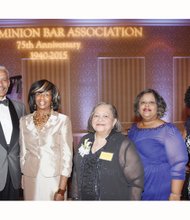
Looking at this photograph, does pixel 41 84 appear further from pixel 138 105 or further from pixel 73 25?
pixel 73 25

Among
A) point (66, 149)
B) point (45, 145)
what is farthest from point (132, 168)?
point (45, 145)

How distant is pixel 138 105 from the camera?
2.56m

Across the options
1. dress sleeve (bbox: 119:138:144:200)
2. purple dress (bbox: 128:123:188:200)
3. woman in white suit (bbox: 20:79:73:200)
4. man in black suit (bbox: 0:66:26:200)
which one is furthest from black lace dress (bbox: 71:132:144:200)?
man in black suit (bbox: 0:66:26:200)

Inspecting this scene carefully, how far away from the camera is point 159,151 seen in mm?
2369

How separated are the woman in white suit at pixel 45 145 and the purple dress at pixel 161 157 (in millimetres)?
577

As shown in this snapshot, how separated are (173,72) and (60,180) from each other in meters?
4.05

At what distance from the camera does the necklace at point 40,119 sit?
2557mm

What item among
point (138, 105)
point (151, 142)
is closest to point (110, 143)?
point (151, 142)

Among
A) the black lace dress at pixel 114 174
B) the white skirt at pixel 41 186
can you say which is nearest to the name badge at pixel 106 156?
the black lace dress at pixel 114 174

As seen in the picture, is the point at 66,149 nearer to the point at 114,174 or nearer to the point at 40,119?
the point at 40,119

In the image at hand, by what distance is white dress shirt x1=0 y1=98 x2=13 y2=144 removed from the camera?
2.64m

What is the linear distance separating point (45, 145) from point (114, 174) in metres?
0.69

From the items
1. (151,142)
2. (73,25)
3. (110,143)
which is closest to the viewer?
(110,143)
